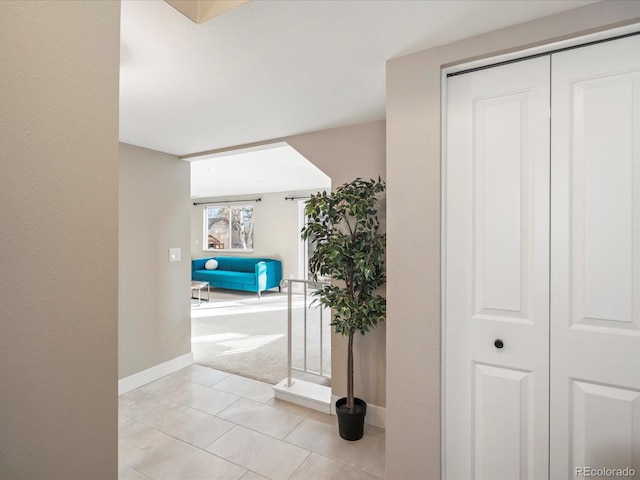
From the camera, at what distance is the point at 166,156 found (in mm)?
3260

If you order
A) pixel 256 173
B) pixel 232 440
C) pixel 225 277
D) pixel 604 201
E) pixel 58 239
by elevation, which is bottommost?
pixel 232 440

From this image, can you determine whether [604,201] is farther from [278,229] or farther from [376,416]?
[278,229]

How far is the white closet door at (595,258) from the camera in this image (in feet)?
3.96

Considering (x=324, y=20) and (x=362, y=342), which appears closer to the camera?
(x=324, y=20)

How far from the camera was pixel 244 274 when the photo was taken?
7.19 metres

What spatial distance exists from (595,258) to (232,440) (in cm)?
230

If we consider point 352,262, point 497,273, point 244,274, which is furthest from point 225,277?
point 497,273

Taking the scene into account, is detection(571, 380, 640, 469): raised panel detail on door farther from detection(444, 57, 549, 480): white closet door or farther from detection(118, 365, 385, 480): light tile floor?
detection(118, 365, 385, 480): light tile floor

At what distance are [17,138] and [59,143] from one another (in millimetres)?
71

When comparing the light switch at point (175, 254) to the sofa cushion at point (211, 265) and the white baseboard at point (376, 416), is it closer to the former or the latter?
the white baseboard at point (376, 416)

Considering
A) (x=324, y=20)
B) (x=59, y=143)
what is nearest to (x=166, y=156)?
(x=324, y=20)

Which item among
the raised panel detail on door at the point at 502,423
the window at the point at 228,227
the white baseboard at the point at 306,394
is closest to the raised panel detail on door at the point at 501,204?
the raised panel detail on door at the point at 502,423

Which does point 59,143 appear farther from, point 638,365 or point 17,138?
point 638,365

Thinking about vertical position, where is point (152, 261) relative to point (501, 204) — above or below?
below
